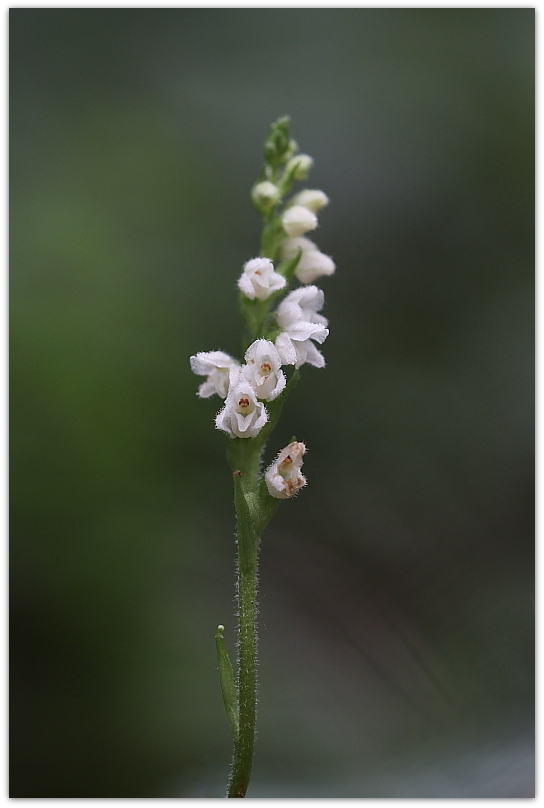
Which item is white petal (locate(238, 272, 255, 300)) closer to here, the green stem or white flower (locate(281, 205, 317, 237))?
white flower (locate(281, 205, 317, 237))

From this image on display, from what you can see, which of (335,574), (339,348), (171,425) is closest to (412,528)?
(335,574)

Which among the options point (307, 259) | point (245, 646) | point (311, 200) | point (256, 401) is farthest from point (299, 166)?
point (245, 646)

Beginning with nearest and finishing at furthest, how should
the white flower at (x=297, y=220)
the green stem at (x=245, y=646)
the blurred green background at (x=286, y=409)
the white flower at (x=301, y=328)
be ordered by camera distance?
the green stem at (x=245, y=646)
the white flower at (x=301, y=328)
the white flower at (x=297, y=220)
the blurred green background at (x=286, y=409)

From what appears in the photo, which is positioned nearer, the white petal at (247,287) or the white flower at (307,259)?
the white petal at (247,287)

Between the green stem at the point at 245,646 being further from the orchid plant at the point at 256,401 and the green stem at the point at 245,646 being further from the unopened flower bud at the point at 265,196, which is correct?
the unopened flower bud at the point at 265,196

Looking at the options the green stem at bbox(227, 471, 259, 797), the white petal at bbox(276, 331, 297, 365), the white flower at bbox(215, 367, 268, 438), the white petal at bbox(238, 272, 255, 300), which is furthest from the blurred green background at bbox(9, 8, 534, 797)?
the white petal at bbox(238, 272, 255, 300)

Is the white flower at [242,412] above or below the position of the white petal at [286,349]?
below

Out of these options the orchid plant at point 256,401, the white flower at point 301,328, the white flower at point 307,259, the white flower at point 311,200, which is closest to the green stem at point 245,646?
the orchid plant at point 256,401
